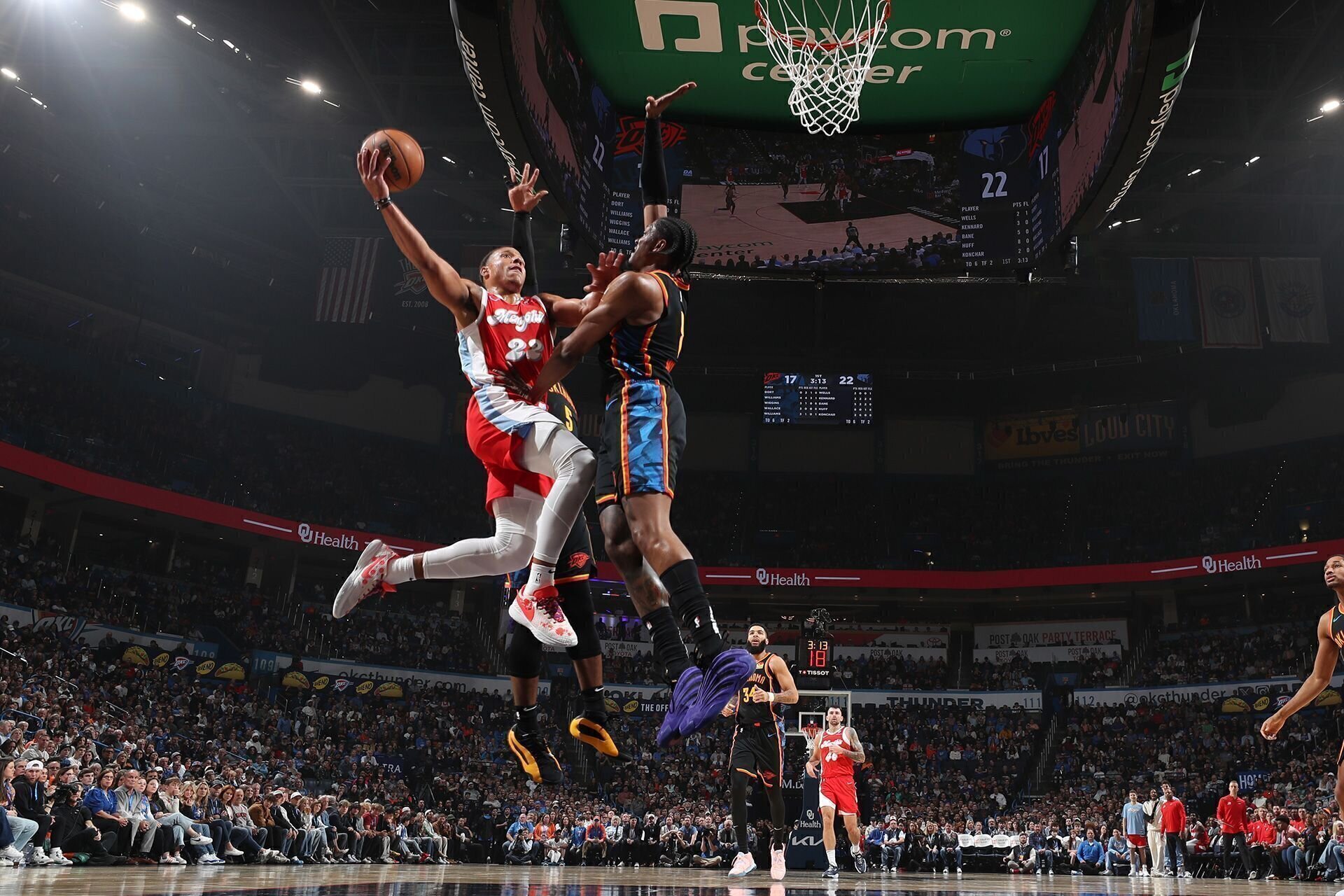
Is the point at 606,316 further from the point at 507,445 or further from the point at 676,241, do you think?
the point at 507,445

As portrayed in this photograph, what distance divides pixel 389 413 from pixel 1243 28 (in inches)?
981

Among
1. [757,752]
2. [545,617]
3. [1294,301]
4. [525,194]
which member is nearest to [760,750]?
[757,752]

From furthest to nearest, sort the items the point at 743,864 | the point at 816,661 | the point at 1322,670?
the point at 816,661 < the point at 743,864 < the point at 1322,670

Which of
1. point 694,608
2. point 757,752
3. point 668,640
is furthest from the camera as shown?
point 757,752

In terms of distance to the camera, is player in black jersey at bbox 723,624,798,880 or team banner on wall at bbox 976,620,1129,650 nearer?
player in black jersey at bbox 723,624,798,880

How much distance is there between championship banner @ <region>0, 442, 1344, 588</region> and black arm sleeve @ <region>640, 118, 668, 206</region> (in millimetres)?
20896

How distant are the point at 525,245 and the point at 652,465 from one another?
2033 mm

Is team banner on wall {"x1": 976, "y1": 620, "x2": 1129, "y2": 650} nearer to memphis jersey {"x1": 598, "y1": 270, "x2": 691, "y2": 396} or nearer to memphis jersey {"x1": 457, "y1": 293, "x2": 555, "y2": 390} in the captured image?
memphis jersey {"x1": 457, "y1": 293, "x2": 555, "y2": 390}

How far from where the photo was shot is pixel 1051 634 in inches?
1268

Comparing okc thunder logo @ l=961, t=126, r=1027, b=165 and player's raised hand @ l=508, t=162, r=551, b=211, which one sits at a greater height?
okc thunder logo @ l=961, t=126, r=1027, b=165

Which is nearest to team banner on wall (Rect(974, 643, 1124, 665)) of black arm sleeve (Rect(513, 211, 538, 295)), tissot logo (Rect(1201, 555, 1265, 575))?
tissot logo (Rect(1201, 555, 1265, 575))

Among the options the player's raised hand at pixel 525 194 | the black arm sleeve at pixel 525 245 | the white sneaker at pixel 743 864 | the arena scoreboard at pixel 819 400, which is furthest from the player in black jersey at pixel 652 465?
the arena scoreboard at pixel 819 400

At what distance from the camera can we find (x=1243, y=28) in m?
17.3

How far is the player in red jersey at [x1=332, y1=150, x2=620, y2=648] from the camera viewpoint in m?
4.95
